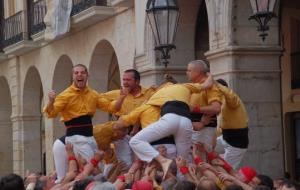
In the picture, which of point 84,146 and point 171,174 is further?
point 84,146

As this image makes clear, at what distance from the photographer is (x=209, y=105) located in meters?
9.27

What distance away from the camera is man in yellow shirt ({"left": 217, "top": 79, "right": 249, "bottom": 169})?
969 cm

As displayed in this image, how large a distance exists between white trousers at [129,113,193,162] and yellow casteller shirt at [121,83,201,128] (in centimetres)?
22

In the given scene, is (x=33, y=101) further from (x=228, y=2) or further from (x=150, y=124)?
(x=150, y=124)

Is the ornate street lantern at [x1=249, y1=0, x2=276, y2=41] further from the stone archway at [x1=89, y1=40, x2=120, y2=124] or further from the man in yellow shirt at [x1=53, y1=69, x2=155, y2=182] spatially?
the stone archway at [x1=89, y1=40, x2=120, y2=124]

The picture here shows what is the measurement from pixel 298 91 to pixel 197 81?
903 centimetres

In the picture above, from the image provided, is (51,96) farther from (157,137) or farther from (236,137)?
(236,137)

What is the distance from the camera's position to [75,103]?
10.3 meters

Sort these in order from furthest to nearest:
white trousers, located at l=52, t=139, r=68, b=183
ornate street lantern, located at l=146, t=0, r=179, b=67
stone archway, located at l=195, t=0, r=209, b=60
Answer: stone archway, located at l=195, t=0, r=209, b=60 < ornate street lantern, located at l=146, t=0, r=179, b=67 < white trousers, located at l=52, t=139, r=68, b=183

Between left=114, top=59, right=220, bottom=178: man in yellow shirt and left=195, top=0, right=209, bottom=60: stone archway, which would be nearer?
left=114, top=59, right=220, bottom=178: man in yellow shirt

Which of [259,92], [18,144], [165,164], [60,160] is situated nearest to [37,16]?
[18,144]

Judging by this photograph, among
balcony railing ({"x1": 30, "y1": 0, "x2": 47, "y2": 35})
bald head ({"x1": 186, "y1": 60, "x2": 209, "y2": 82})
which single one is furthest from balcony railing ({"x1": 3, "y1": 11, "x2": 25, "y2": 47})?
bald head ({"x1": 186, "y1": 60, "x2": 209, "y2": 82})

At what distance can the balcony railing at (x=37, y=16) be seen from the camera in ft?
76.9

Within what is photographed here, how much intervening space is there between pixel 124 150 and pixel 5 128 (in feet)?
62.0
